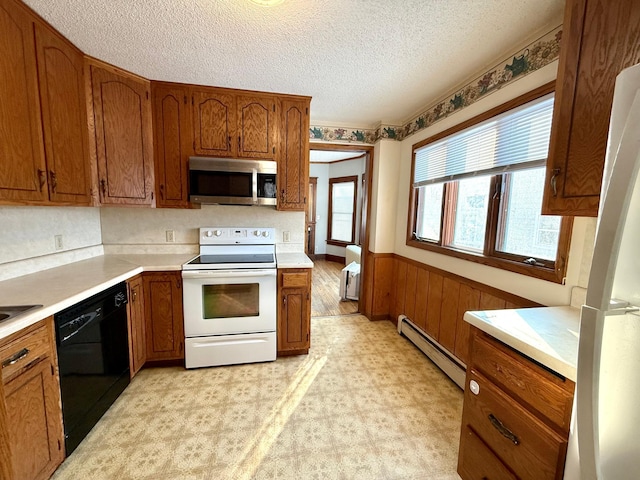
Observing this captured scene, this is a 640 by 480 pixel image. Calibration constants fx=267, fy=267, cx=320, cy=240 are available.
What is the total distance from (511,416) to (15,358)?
1.99m

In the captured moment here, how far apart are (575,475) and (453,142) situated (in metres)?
2.17

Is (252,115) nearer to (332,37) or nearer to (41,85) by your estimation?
(332,37)

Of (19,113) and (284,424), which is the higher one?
(19,113)

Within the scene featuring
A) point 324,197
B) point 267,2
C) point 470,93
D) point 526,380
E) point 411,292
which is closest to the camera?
point 526,380

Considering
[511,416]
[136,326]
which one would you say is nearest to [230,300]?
[136,326]

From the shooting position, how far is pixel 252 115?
7.89 ft

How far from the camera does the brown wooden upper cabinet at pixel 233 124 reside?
233cm

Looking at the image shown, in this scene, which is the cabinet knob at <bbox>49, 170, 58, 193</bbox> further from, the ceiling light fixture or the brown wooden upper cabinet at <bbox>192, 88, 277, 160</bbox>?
the ceiling light fixture

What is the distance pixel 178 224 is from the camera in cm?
266

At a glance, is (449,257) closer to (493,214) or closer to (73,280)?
(493,214)

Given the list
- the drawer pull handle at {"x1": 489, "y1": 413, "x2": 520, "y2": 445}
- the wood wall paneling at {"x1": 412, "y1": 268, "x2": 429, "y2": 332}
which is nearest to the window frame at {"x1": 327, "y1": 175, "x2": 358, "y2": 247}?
the wood wall paneling at {"x1": 412, "y1": 268, "x2": 429, "y2": 332}

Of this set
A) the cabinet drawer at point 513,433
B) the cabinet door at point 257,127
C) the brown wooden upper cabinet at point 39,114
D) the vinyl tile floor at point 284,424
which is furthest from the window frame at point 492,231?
the brown wooden upper cabinet at point 39,114

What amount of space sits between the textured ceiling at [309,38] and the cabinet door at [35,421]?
72.0 inches

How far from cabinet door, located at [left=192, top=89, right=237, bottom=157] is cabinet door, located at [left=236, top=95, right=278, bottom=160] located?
0.07 metres
